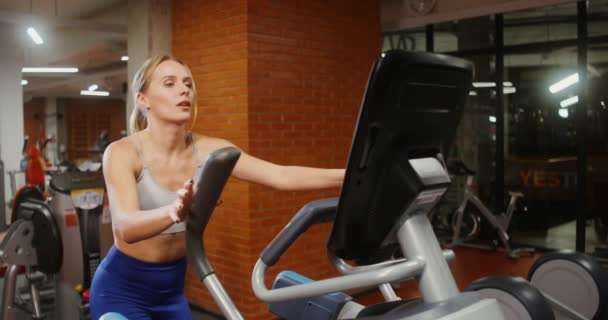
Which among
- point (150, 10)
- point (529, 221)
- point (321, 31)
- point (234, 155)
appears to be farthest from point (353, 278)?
point (529, 221)

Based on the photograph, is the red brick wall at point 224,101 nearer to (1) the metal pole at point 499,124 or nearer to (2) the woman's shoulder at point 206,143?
(2) the woman's shoulder at point 206,143

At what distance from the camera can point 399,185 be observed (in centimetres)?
101

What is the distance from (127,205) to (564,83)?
5988 millimetres

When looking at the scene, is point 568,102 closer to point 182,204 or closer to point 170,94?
point 170,94

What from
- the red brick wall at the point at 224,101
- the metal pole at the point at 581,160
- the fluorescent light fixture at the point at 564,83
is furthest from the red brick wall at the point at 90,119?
the metal pole at the point at 581,160

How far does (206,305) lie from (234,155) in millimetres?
3622

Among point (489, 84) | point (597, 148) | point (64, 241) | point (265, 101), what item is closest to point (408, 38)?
point (489, 84)

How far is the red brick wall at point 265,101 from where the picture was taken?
4031 mm

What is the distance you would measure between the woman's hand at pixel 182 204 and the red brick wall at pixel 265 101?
9.26 ft

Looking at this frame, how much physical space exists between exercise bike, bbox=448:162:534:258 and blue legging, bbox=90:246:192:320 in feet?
16.9

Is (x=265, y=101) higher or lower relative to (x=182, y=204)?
higher

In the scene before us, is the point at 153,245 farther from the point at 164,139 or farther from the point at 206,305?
the point at 206,305

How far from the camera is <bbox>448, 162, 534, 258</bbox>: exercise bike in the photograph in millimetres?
6250

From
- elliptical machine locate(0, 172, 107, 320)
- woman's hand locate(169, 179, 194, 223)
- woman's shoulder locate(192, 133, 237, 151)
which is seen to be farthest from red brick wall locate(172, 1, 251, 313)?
woman's hand locate(169, 179, 194, 223)
